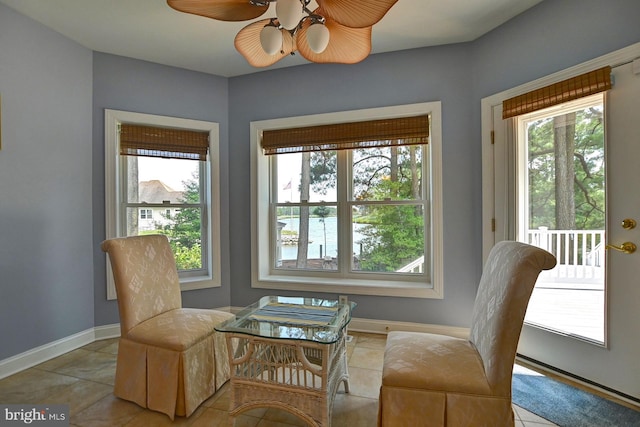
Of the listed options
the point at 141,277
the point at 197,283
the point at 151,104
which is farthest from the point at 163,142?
the point at 141,277

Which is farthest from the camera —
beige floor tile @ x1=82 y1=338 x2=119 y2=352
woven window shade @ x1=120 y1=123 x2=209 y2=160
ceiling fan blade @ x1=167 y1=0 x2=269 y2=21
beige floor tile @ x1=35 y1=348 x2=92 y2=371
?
woven window shade @ x1=120 y1=123 x2=209 y2=160

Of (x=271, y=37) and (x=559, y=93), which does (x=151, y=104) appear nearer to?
(x=271, y=37)

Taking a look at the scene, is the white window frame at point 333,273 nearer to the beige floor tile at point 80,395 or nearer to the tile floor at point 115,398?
the tile floor at point 115,398

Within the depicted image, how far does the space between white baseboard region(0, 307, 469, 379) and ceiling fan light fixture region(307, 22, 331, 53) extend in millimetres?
2343

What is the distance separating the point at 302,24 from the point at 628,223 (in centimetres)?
213

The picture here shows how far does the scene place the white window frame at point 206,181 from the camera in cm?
275

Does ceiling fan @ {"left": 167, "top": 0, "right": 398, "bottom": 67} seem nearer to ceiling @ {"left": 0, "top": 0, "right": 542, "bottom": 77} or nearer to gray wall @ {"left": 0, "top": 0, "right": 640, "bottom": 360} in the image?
ceiling @ {"left": 0, "top": 0, "right": 542, "bottom": 77}

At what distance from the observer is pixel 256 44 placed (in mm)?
1684

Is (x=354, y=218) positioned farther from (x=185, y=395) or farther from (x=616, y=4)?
(x=616, y=4)

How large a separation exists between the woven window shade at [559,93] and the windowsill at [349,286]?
157cm

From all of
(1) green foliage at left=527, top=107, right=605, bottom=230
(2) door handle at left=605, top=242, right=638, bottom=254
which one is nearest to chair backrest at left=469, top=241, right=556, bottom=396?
(2) door handle at left=605, top=242, right=638, bottom=254

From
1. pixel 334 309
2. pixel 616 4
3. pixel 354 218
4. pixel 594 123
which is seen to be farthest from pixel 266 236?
pixel 616 4

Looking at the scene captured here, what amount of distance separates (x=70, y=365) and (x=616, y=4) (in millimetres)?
4322

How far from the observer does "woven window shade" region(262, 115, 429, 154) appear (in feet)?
8.87
